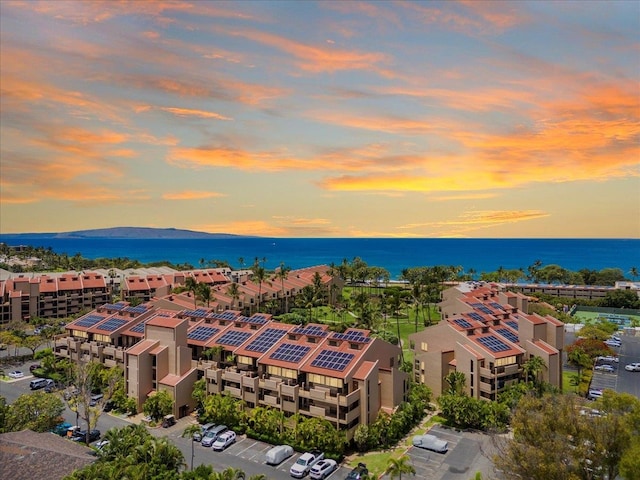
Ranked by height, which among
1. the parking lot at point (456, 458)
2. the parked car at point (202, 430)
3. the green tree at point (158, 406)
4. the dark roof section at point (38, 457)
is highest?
the dark roof section at point (38, 457)

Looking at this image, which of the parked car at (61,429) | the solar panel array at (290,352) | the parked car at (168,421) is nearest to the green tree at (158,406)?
the parked car at (168,421)

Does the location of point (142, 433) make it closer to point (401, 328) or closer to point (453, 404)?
point (453, 404)

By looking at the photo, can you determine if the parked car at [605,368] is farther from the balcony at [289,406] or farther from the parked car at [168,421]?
the parked car at [168,421]

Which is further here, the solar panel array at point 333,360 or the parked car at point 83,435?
the solar panel array at point 333,360

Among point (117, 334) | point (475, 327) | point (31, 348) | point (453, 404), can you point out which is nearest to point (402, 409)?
point (453, 404)

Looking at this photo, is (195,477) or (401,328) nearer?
(195,477)
